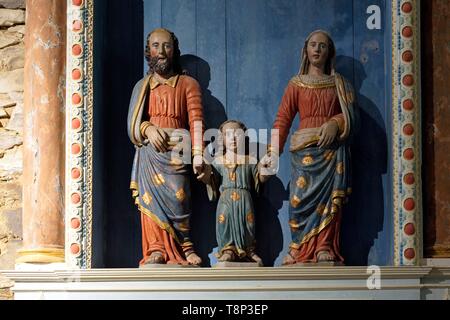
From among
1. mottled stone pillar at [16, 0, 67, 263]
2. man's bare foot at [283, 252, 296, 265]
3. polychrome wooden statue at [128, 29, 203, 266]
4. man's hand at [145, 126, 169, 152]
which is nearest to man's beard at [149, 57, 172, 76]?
polychrome wooden statue at [128, 29, 203, 266]

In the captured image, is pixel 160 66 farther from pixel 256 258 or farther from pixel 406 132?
pixel 406 132

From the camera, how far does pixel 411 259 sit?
5.97 metres

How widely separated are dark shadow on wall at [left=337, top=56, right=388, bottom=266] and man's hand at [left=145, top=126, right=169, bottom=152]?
2.95 ft

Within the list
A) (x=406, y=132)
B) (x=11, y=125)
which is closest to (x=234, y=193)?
(x=406, y=132)

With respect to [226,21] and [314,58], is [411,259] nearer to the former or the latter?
[314,58]

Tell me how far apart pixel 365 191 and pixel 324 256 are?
0.41 m

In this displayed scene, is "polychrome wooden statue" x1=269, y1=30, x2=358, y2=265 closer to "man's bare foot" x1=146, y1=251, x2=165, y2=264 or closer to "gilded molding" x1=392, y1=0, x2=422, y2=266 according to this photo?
"gilded molding" x1=392, y1=0, x2=422, y2=266

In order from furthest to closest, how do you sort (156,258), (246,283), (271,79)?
1. (271,79)
2. (156,258)
3. (246,283)

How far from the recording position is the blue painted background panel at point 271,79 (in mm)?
6168

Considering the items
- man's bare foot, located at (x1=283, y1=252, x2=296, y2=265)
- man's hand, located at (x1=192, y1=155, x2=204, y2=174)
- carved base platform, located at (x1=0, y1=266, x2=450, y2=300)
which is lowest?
carved base platform, located at (x1=0, y1=266, x2=450, y2=300)

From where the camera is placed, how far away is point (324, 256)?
5.98m

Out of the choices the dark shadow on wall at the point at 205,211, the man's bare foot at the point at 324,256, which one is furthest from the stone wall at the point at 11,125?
the man's bare foot at the point at 324,256

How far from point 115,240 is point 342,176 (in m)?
1.14

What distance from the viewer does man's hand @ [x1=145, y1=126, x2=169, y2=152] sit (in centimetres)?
605
